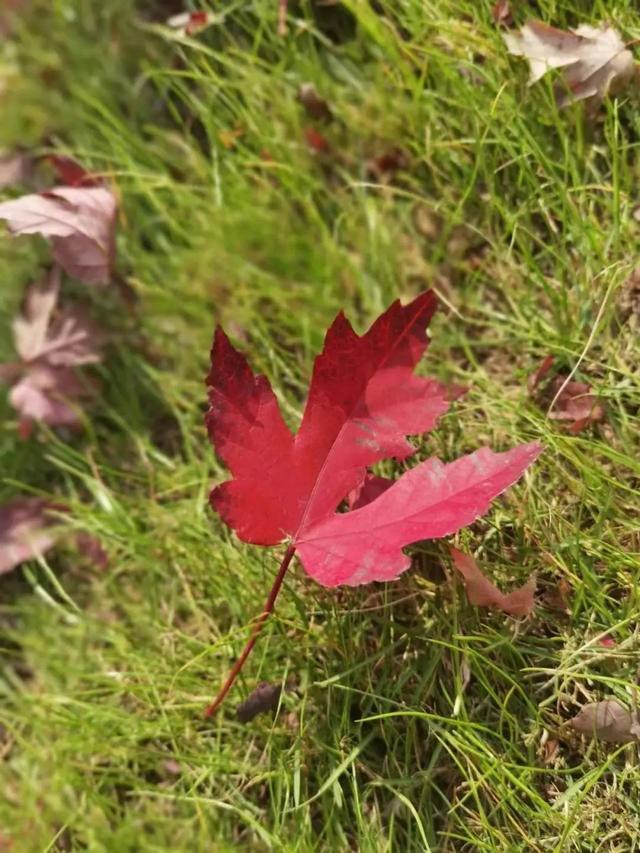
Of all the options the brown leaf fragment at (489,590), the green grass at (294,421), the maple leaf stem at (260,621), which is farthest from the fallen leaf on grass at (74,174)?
the brown leaf fragment at (489,590)

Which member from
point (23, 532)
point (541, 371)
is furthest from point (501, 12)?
point (23, 532)

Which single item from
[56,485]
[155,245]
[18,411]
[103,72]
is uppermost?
[103,72]

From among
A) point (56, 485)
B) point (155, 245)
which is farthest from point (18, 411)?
point (155, 245)

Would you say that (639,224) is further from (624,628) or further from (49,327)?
(49,327)

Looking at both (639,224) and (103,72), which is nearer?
(639,224)

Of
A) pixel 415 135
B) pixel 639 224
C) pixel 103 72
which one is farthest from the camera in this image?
pixel 103 72

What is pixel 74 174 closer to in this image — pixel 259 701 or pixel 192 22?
pixel 192 22

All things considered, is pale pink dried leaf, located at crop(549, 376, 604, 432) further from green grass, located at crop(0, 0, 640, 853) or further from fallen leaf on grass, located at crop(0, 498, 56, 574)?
fallen leaf on grass, located at crop(0, 498, 56, 574)

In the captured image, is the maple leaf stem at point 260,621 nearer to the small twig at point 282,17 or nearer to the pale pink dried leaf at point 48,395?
the pale pink dried leaf at point 48,395

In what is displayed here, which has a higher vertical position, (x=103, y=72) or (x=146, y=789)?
(x=103, y=72)
